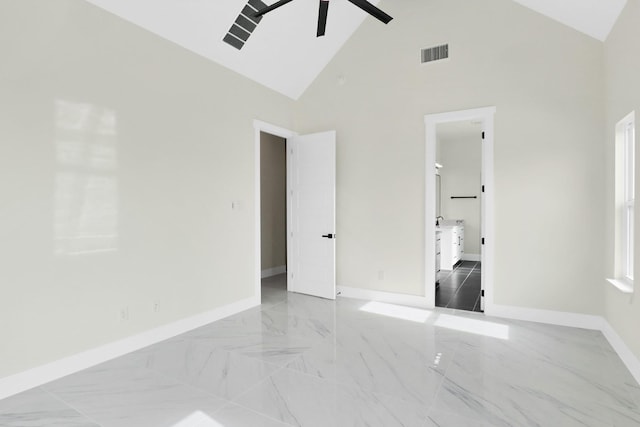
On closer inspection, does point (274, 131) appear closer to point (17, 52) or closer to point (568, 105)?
point (17, 52)

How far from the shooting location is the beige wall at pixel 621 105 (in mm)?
2707

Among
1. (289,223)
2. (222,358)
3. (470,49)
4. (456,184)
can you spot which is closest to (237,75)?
(289,223)

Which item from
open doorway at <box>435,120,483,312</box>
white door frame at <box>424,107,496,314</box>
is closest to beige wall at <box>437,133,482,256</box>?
open doorway at <box>435,120,483,312</box>

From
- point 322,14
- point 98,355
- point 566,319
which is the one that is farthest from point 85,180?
point 566,319

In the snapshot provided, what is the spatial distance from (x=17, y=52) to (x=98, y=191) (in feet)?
3.73

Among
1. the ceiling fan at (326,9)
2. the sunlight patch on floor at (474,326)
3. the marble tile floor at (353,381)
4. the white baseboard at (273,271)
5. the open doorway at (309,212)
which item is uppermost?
the ceiling fan at (326,9)

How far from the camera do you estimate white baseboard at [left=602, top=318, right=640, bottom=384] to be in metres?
2.66

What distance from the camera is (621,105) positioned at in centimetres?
312

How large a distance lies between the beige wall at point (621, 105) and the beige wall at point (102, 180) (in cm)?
393

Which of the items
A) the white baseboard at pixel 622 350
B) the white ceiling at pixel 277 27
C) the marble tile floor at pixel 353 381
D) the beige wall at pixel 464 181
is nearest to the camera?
the marble tile floor at pixel 353 381

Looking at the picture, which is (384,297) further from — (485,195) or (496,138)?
(496,138)

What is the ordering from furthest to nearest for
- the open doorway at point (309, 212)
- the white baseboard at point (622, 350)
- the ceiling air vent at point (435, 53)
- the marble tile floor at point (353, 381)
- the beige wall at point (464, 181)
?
the beige wall at point (464, 181)
the open doorway at point (309, 212)
the ceiling air vent at point (435, 53)
the white baseboard at point (622, 350)
the marble tile floor at point (353, 381)

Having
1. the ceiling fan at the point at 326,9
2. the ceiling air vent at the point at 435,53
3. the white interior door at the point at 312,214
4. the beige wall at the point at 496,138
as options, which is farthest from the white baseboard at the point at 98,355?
the ceiling air vent at the point at 435,53

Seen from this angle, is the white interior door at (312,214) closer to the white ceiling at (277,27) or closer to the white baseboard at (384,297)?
the white baseboard at (384,297)
